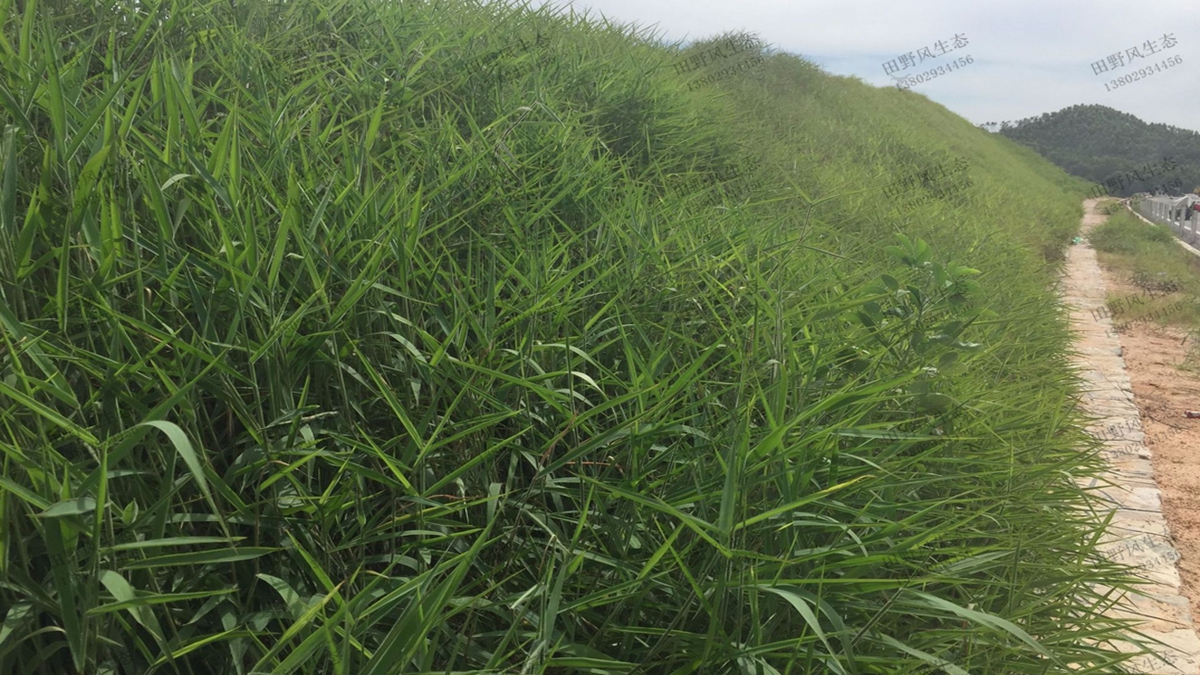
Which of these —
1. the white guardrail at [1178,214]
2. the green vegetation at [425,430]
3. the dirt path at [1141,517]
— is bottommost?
the dirt path at [1141,517]

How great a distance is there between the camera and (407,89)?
2.60 meters

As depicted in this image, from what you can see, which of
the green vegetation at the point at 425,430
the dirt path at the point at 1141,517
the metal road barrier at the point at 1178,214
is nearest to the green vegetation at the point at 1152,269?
the metal road barrier at the point at 1178,214

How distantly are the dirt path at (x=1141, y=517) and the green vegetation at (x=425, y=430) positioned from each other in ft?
1.52

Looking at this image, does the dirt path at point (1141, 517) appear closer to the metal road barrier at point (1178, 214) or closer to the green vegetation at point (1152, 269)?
the green vegetation at point (1152, 269)

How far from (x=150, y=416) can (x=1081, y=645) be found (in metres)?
1.75

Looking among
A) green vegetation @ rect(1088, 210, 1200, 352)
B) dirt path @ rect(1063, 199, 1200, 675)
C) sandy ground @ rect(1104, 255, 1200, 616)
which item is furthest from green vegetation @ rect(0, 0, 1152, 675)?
green vegetation @ rect(1088, 210, 1200, 352)

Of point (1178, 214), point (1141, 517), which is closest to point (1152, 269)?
point (1178, 214)

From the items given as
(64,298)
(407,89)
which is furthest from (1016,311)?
(64,298)

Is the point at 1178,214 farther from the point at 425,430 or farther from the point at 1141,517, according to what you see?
the point at 425,430

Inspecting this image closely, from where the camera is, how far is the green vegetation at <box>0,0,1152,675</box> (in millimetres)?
1146

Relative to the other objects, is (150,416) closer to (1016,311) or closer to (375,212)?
(375,212)

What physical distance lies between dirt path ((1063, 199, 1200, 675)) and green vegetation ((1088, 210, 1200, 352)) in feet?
4.06

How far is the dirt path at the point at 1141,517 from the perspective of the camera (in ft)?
7.74

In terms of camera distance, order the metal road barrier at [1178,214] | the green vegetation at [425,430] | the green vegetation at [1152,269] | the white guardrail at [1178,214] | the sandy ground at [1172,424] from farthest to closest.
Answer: the metal road barrier at [1178,214], the white guardrail at [1178,214], the green vegetation at [1152,269], the sandy ground at [1172,424], the green vegetation at [425,430]
